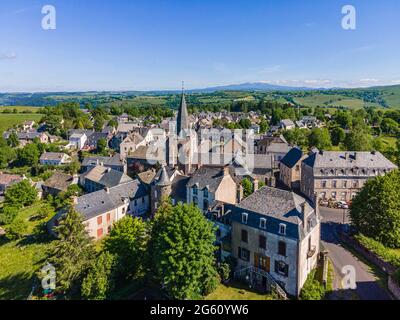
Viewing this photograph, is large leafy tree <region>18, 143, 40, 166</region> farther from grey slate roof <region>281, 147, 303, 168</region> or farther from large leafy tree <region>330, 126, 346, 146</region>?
large leafy tree <region>330, 126, 346, 146</region>

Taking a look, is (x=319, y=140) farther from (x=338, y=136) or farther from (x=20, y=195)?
(x=20, y=195)

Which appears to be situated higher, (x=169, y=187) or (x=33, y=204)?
(x=169, y=187)

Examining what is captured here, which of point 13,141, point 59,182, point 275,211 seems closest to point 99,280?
point 275,211

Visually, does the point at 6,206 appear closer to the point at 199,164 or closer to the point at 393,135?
the point at 199,164

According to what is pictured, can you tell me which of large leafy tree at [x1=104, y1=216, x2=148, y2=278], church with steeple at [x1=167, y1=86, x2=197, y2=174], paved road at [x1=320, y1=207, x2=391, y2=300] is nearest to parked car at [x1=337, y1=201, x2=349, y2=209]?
paved road at [x1=320, y1=207, x2=391, y2=300]

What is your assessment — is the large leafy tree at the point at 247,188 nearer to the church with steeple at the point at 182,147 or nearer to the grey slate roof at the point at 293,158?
the church with steeple at the point at 182,147

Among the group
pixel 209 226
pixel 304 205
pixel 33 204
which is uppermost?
pixel 304 205
